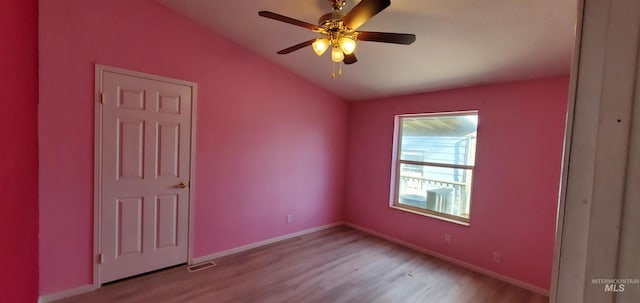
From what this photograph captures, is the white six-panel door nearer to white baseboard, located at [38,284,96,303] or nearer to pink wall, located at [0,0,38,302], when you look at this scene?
white baseboard, located at [38,284,96,303]

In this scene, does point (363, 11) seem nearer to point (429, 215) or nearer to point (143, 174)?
point (143, 174)

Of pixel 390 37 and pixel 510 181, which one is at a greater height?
pixel 390 37

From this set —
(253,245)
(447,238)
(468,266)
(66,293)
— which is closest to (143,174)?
(66,293)

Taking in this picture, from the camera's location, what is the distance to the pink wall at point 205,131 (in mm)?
2191

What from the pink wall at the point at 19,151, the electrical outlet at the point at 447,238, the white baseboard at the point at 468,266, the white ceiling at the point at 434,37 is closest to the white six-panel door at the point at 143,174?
the pink wall at the point at 19,151

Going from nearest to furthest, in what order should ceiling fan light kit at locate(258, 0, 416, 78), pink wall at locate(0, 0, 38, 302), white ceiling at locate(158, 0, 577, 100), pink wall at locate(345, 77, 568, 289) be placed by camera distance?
pink wall at locate(0, 0, 38, 302) < ceiling fan light kit at locate(258, 0, 416, 78) < white ceiling at locate(158, 0, 577, 100) < pink wall at locate(345, 77, 568, 289)

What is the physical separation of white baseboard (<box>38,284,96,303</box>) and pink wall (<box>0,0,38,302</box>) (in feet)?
0.68

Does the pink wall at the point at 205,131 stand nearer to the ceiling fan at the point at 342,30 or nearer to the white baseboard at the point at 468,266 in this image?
the white baseboard at the point at 468,266

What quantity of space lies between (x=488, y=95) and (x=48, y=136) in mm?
4364

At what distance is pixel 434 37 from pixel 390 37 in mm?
797

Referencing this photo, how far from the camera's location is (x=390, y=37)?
1.81m

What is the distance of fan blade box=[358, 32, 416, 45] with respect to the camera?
1.77 meters

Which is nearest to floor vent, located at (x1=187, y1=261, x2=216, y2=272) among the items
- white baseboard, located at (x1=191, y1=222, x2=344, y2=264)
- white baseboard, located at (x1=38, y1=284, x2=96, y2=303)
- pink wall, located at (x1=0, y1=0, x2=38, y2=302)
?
white baseboard, located at (x1=191, y1=222, x2=344, y2=264)

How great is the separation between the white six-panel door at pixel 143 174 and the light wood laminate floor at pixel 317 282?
238 millimetres
